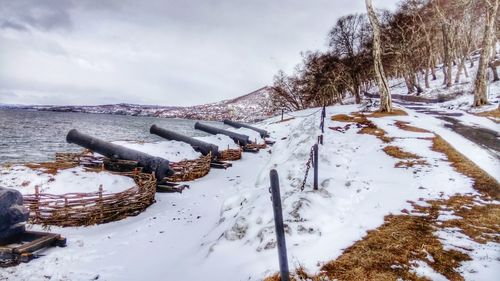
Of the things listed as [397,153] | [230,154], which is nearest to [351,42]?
[230,154]

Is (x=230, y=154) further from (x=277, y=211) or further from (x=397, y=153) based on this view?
(x=277, y=211)

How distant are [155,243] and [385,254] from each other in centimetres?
609

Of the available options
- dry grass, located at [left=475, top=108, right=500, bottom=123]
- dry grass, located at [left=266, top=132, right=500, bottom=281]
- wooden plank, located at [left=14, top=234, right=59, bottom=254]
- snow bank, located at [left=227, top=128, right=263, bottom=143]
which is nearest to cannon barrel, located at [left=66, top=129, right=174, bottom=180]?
wooden plank, located at [left=14, top=234, right=59, bottom=254]

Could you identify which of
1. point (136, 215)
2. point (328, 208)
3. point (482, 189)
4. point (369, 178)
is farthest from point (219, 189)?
Result: point (482, 189)

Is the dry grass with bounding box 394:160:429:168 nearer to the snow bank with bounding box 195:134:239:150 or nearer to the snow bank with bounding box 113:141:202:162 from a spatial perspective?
the snow bank with bounding box 113:141:202:162

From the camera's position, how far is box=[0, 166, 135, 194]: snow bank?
10.5 metres

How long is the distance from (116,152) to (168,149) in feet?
14.9

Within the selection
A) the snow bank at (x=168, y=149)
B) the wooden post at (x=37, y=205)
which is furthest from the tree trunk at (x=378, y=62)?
the wooden post at (x=37, y=205)

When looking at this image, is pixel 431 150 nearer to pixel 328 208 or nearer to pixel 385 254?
pixel 328 208

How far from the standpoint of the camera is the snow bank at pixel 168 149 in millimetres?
16931

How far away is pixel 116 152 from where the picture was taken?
553 inches

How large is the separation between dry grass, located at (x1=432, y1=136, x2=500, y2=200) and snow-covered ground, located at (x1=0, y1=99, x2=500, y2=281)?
25 centimetres

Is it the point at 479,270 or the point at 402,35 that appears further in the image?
the point at 402,35

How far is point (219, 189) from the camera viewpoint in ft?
48.2
